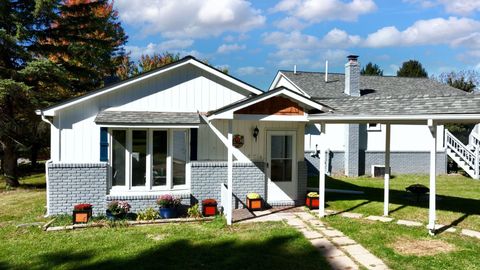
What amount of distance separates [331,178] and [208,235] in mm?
12335

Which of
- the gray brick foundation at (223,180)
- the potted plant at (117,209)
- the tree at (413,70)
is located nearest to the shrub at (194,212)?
the gray brick foundation at (223,180)

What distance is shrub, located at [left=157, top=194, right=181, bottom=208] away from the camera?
10.5m

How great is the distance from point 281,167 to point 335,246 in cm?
439

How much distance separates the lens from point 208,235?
9.05 m

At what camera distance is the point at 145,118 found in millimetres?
10656

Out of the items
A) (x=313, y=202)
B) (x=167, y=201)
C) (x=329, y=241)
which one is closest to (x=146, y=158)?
(x=167, y=201)

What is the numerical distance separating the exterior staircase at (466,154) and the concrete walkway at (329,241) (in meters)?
13.1

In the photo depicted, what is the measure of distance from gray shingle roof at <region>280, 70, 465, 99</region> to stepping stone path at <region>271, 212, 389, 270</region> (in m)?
12.1

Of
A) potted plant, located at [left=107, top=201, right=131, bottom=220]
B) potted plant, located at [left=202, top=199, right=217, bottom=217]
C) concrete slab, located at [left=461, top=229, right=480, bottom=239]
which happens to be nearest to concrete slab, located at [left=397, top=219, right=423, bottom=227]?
concrete slab, located at [left=461, top=229, right=480, bottom=239]

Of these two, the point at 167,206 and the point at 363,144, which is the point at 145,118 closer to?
the point at 167,206

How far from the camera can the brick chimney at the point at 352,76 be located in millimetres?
21578

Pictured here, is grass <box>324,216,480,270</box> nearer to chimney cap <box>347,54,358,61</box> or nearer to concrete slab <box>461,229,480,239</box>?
concrete slab <box>461,229,480,239</box>

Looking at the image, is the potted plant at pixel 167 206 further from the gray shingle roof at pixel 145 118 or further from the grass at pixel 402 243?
the grass at pixel 402 243

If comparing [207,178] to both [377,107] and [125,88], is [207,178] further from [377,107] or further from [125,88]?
[377,107]
